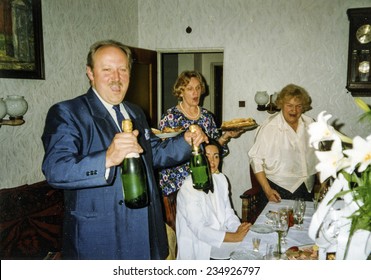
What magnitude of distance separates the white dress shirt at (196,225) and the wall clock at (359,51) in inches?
75.8

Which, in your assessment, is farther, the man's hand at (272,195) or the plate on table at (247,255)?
the man's hand at (272,195)

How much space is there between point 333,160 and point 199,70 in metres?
4.99

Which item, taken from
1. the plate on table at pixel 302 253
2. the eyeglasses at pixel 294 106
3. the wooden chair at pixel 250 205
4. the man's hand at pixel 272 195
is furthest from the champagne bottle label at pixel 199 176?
the eyeglasses at pixel 294 106

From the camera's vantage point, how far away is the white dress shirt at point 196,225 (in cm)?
173

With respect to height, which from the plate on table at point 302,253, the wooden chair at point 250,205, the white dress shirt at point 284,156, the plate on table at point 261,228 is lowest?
the wooden chair at point 250,205

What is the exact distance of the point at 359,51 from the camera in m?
2.94

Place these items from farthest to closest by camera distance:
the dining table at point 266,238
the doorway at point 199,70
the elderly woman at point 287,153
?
the doorway at point 199,70 → the elderly woman at point 287,153 → the dining table at point 266,238

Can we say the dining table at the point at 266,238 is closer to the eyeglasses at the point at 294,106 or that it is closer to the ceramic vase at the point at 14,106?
the eyeglasses at the point at 294,106

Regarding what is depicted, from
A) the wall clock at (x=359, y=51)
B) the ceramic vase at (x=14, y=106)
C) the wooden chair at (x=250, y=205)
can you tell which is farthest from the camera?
the wall clock at (x=359, y=51)

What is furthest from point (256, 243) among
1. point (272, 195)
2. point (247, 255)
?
point (272, 195)

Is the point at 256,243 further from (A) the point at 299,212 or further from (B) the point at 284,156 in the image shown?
(B) the point at 284,156
